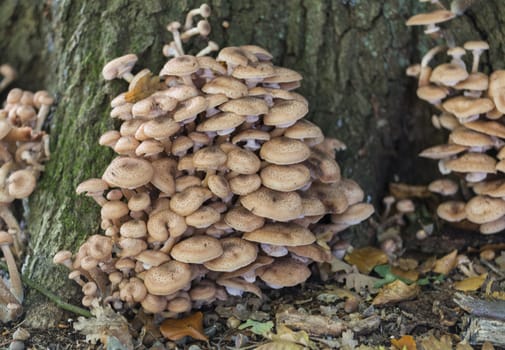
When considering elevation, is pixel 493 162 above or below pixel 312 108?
below

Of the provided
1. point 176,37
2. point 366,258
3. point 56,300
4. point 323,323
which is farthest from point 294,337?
point 176,37

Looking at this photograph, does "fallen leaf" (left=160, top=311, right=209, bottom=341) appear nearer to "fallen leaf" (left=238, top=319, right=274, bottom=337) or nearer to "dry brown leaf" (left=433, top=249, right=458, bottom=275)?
"fallen leaf" (left=238, top=319, right=274, bottom=337)

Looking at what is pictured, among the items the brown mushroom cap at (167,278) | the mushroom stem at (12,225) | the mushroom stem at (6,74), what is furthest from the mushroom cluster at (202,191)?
the mushroom stem at (6,74)

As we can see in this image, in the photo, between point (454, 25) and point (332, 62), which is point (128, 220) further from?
point (454, 25)

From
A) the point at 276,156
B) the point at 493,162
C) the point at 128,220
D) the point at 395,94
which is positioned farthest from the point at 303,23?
the point at 128,220

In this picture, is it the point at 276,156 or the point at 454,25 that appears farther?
the point at 454,25

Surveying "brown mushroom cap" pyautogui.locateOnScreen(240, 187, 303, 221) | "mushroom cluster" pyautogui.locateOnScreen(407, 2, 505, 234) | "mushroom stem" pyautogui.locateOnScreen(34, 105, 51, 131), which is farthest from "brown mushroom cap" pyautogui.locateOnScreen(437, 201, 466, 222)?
"mushroom stem" pyautogui.locateOnScreen(34, 105, 51, 131)

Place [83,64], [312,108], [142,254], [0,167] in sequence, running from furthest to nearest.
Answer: [312,108], [83,64], [0,167], [142,254]

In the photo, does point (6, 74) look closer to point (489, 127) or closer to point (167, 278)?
point (167, 278)
